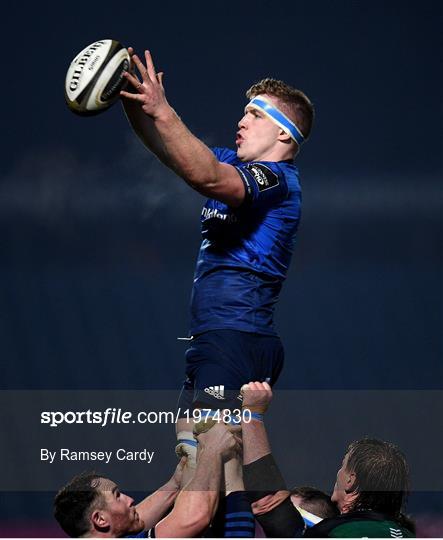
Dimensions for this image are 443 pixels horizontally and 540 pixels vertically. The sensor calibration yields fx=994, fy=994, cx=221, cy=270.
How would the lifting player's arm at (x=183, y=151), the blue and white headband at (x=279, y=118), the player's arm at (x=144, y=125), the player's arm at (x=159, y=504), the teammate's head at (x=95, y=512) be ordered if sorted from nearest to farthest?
the lifting player's arm at (x=183, y=151), the player's arm at (x=144, y=125), the teammate's head at (x=95, y=512), the blue and white headband at (x=279, y=118), the player's arm at (x=159, y=504)

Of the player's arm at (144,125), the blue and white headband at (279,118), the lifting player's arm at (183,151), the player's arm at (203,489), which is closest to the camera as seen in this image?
the lifting player's arm at (183,151)

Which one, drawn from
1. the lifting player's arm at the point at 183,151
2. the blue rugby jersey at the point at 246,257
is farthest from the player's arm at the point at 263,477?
the lifting player's arm at the point at 183,151

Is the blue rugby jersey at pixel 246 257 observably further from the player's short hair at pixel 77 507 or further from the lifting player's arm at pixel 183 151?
the player's short hair at pixel 77 507

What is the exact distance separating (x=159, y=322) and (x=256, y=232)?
2815mm

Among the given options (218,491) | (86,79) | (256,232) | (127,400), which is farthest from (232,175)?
(127,400)

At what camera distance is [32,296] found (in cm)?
607

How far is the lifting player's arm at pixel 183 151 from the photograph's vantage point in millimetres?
3097

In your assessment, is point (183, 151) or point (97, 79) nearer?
point (183, 151)

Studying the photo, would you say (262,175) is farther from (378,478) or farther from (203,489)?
(378,478)

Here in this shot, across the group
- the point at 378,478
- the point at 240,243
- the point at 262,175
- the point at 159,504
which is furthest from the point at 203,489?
the point at 262,175

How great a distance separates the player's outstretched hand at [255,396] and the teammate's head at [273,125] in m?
0.82

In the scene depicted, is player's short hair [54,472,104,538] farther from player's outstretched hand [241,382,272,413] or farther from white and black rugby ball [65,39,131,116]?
white and black rugby ball [65,39,131,116]

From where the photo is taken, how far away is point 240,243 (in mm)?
3412

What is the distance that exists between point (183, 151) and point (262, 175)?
342 mm
